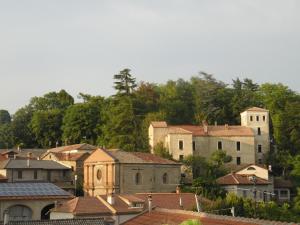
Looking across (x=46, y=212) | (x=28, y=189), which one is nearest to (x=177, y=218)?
(x=46, y=212)

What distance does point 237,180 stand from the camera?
224ft

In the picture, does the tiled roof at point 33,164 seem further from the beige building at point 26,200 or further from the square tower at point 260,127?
the square tower at point 260,127

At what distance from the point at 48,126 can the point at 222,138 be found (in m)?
32.6

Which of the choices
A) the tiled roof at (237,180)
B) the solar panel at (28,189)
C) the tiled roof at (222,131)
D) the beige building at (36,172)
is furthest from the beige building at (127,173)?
the tiled roof at (222,131)

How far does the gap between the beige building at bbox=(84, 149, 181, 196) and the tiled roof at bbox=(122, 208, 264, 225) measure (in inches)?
1323

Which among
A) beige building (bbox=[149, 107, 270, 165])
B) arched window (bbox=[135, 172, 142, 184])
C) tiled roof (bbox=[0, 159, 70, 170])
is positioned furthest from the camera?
beige building (bbox=[149, 107, 270, 165])

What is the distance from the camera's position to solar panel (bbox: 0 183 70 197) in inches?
2094

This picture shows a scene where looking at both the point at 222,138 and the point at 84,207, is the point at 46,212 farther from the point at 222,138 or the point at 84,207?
the point at 222,138

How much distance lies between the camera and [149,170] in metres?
65.2

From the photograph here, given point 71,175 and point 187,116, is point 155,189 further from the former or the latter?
point 187,116

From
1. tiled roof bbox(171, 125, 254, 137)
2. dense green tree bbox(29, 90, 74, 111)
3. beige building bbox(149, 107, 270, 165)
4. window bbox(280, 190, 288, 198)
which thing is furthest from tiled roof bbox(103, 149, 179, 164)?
dense green tree bbox(29, 90, 74, 111)

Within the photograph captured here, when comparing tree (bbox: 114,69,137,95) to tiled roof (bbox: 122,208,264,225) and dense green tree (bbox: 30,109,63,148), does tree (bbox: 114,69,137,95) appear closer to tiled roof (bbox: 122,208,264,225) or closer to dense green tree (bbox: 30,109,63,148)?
dense green tree (bbox: 30,109,63,148)

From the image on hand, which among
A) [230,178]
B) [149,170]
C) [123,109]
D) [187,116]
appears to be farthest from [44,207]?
[187,116]

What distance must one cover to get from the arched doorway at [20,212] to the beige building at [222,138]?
26.2 m
